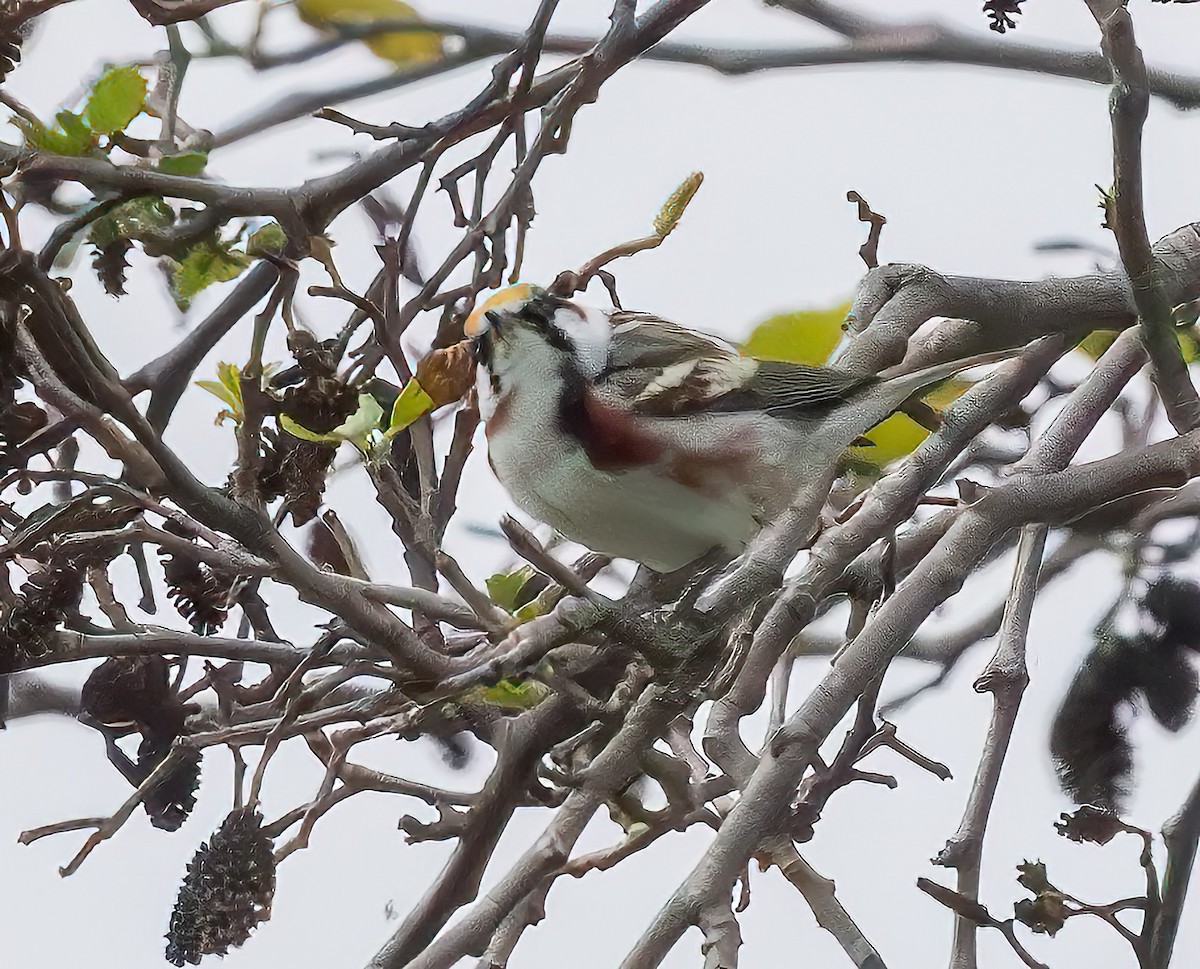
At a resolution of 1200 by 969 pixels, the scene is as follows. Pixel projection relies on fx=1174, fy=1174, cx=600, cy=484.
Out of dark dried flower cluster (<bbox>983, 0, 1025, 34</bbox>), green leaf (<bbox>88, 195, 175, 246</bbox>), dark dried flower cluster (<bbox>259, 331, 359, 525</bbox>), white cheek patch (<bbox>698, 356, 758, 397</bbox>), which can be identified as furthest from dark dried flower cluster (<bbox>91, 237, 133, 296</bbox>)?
dark dried flower cluster (<bbox>983, 0, 1025, 34</bbox>)

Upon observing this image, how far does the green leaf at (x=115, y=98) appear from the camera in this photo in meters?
0.40

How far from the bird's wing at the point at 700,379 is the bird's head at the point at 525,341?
1 centimetres

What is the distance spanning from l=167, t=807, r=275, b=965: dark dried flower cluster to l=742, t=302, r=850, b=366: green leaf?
263mm

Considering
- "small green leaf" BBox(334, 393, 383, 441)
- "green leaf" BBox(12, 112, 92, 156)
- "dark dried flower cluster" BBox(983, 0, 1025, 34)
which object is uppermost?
"dark dried flower cluster" BBox(983, 0, 1025, 34)

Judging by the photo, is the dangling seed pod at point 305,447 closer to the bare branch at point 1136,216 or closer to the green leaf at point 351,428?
the green leaf at point 351,428

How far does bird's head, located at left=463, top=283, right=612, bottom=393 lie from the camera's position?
45cm

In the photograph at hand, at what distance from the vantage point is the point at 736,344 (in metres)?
0.51

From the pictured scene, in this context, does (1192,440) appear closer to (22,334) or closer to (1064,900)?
(1064,900)

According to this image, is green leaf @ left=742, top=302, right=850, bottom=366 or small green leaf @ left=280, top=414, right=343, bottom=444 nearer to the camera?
small green leaf @ left=280, top=414, right=343, bottom=444

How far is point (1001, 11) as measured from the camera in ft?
1.53

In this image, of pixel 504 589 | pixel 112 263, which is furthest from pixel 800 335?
pixel 112 263

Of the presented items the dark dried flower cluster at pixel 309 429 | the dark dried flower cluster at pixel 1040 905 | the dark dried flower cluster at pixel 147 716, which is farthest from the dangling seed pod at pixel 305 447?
the dark dried flower cluster at pixel 1040 905

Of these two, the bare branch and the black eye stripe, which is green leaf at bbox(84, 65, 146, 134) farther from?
the bare branch

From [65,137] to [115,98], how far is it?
0.8 inches
